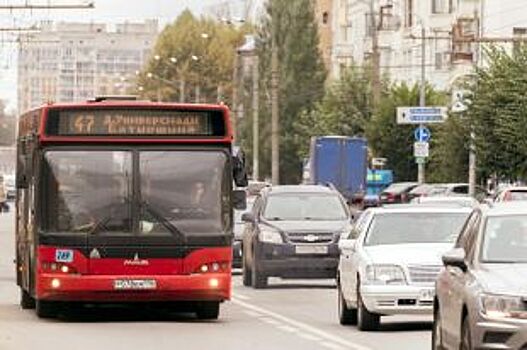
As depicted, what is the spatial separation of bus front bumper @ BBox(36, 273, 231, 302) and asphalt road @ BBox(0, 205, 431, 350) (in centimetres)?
35

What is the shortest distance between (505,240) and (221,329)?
7.94 meters

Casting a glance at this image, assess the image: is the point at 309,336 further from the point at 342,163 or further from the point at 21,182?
the point at 342,163

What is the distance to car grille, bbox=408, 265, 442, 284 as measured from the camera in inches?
830

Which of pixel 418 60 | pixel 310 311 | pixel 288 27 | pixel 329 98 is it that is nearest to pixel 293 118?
pixel 288 27

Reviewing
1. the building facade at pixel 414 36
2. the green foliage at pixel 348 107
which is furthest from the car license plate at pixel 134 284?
the green foliage at pixel 348 107

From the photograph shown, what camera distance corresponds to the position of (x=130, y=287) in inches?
894

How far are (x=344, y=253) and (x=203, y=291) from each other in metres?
1.77

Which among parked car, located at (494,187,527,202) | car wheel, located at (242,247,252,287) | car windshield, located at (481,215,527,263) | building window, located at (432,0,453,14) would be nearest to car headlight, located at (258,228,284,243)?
car wheel, located at (242,247,252,287)

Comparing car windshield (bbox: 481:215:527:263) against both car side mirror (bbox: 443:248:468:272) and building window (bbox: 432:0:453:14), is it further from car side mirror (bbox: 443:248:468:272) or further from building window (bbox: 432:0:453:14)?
building window (bbox: 432:0:453:14)

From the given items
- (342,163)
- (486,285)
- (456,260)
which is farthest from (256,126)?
(486,285)

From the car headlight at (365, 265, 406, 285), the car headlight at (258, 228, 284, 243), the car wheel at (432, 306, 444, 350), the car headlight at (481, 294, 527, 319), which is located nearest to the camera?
the car headlight at (481, 294, 527, 319)

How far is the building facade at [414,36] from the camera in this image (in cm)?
8675

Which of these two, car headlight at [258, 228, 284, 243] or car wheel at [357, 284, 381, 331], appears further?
car headlight at [258, 228, 284, 243]

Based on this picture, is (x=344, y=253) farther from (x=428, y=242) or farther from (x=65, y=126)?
(x=65, y=126)
